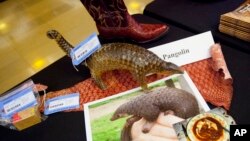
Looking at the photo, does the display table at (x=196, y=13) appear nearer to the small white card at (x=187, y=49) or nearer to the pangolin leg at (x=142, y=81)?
the small white card at (x=187, y=49)

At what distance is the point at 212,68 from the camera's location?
0.85m

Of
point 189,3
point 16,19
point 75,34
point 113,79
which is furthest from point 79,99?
point 16,19

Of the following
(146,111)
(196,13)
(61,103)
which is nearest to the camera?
(146,111)

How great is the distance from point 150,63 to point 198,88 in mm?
150

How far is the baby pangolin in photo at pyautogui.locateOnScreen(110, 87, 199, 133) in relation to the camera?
0.73m

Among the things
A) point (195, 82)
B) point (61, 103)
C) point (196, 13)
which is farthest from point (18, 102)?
point (196, 13)

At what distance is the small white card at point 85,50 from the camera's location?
33.5 inches

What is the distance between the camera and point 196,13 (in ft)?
3.59

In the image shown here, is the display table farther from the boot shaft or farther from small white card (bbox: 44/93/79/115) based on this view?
small white card (bbox: 44/93/79/115)

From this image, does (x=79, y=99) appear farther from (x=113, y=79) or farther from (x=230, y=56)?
(x=230, y=56)

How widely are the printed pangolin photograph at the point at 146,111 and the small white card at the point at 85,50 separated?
0.14 meters

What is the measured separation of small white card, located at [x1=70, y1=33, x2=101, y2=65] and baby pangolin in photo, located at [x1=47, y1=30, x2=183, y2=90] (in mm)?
15

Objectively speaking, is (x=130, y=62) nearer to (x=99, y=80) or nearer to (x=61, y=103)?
(x=99, y=80)

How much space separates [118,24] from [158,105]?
12.9 inches
